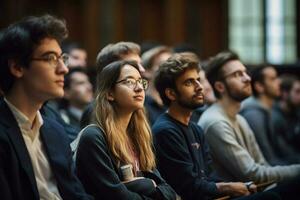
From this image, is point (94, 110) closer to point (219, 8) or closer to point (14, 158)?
point (14, 158)

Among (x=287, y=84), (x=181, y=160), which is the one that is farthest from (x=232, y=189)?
(x=287, y=84)

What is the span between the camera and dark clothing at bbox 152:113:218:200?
136 inches

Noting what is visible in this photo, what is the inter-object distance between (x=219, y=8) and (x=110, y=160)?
7.56 meters

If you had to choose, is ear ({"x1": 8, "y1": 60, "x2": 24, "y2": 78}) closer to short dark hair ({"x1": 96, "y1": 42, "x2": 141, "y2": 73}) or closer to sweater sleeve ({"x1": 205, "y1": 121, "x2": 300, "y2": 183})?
short dark hair ({"x1": 96, "y1": 42, "x2": 141, "y2": 73})

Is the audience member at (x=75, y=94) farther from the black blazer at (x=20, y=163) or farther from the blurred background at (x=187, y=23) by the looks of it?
the blurred background at (x=187, y=23)

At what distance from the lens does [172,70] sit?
3682 mm

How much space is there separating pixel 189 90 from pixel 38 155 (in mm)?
1221

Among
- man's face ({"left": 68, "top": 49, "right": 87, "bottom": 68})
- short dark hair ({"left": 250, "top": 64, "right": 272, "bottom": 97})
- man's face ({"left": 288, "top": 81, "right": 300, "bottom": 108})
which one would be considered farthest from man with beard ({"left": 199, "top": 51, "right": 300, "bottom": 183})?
man's face ({"left": 288, "top": 81, "right": 300, "bottom": 108})

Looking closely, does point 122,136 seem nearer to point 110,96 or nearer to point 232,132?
point 110,96

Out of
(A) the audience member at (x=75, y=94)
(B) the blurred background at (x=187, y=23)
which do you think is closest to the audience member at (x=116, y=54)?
(A) the audience member at (x=75, y=94)

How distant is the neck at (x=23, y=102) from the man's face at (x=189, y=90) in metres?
1.16

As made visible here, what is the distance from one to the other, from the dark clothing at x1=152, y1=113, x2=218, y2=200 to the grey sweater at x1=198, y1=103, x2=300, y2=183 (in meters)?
0.45

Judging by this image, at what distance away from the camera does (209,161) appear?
3752 millimetres

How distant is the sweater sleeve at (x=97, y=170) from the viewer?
115 inches
